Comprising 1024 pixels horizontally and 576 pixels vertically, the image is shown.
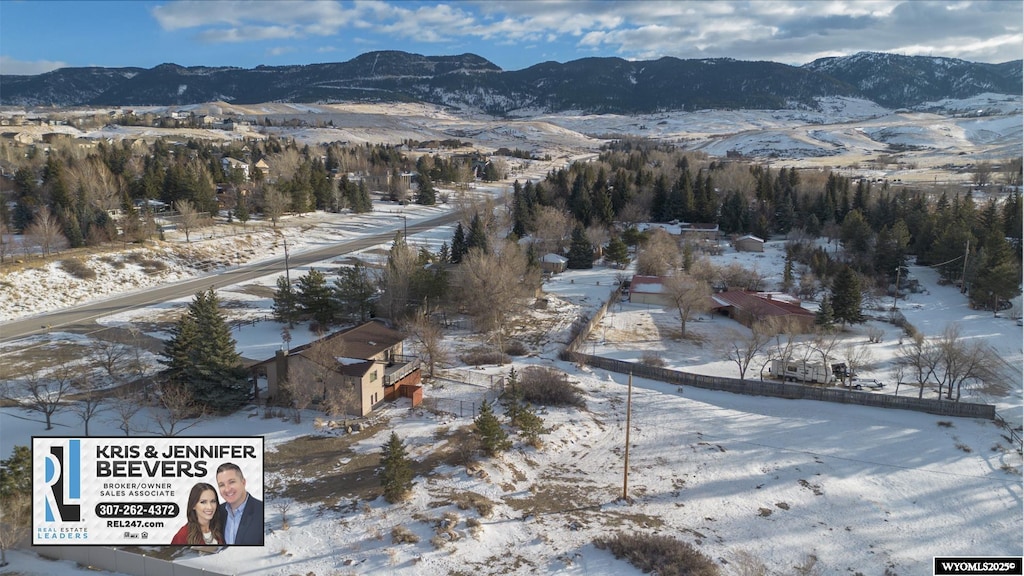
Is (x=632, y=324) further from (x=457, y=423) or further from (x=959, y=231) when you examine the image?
(x=959, y=231)

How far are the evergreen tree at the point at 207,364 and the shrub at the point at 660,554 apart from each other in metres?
→ 18.1

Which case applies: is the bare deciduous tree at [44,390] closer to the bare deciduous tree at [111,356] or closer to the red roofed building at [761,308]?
the bare deciduous tree at [111,356]

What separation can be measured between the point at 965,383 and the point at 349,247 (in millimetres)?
58540

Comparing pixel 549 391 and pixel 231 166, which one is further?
pixel 231 166

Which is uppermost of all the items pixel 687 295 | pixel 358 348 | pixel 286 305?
pixel 687 295

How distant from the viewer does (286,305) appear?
1620 inches

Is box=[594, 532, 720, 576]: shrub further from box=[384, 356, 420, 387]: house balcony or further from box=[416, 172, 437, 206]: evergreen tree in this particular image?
box=[416, 172, 437, 206]: evergreen tree

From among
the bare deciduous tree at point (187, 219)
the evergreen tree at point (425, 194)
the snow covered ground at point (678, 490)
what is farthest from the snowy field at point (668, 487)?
the evergreen tree at point (425, 194)

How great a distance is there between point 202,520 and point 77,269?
144 feet

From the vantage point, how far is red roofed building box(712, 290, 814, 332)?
43500 millimetres

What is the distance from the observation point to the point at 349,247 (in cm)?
6938

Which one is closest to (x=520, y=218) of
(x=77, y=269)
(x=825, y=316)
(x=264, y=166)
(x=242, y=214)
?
(x=242, y=214)

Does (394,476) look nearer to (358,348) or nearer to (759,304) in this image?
(358,348)

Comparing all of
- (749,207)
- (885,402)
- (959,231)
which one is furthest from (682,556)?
(749,207)
